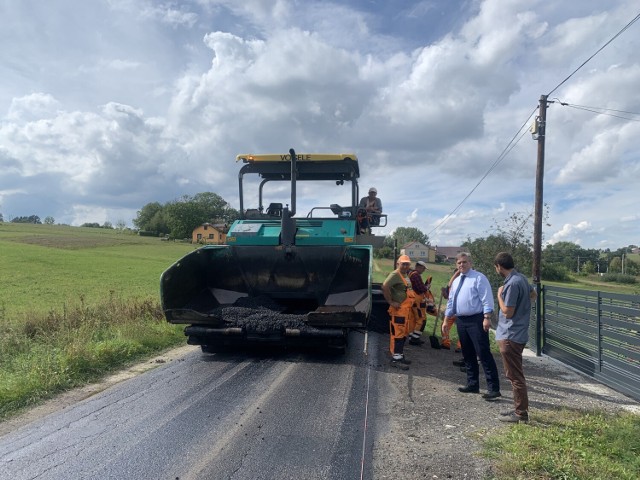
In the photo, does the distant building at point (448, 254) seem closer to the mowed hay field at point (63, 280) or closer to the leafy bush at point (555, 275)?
the leafy bush at point (555, 275)

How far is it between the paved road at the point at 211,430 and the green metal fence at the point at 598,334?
9.15ft

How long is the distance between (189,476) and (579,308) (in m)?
5.66

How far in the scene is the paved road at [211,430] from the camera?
3395 millimetres

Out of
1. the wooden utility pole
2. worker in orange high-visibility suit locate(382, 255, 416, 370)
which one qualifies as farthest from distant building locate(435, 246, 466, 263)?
worker in orange high-visibility suit locate(382, 255, 416, 370)

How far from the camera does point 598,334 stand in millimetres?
6012

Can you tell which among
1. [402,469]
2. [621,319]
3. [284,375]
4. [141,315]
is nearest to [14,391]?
[284,375]

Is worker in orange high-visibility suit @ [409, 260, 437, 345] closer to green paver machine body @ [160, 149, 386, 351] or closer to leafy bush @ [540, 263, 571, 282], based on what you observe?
green paver machine body @ [160, 149, 386, 351]

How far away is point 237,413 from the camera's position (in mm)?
4500

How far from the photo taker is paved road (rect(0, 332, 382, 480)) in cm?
339

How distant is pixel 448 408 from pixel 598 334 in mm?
2534

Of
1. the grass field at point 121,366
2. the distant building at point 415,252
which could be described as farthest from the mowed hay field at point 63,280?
the distant building at point 415,252

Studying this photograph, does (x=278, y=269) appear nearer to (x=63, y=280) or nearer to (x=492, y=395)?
(x=492, y=395)

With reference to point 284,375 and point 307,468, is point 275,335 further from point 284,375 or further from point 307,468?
point 307,468

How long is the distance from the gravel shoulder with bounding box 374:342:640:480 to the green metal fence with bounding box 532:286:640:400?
0.18 metres
